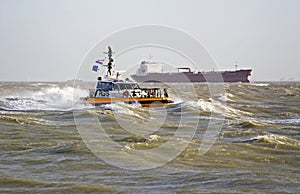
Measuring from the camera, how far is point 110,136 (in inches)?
608

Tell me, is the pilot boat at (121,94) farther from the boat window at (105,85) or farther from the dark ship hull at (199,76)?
the dark ship hull at (199,76)

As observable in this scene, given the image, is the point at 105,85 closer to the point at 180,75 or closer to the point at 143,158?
the point at 143,158

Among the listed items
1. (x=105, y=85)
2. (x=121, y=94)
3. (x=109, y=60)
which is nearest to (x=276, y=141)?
(x=121, y=94)

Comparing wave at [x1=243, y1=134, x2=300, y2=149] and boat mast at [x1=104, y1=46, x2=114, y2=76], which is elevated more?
boat mast at [x1=104, y1=46, x2=114, y2=76]

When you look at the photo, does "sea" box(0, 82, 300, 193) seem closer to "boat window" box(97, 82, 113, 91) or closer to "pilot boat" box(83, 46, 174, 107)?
"pilot boat" box(83, 46, 174, 107)

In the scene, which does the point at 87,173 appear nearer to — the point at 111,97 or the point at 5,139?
the point at 5,139

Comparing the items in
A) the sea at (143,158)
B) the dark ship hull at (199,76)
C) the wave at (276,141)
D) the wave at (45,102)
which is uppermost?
the dark ship hull at (199,76)

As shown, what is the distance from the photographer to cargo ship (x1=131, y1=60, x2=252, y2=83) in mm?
109500

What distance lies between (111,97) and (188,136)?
45.3 feet

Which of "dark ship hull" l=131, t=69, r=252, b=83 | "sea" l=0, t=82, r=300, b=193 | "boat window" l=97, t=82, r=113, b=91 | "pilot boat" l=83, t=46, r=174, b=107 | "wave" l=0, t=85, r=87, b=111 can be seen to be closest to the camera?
"sea" l=0, t=82, r=300, b=193

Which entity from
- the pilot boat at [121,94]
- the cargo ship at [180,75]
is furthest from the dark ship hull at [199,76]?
the pilot boat at [121,94]

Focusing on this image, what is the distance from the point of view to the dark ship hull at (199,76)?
4294 inches

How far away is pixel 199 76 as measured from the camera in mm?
112938

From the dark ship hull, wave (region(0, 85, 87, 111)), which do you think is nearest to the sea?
wave (region(0, 85, 87, 111))
